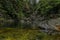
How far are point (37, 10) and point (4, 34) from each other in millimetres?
3349

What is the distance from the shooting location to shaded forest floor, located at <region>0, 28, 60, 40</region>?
8018mm

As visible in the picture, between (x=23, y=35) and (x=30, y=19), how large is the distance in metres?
2.23

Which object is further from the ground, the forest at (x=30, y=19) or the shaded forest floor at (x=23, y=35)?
the forest at (x=30, y=19)

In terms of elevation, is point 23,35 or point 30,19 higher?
point 30,19

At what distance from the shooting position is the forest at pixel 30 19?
8455 millimetres

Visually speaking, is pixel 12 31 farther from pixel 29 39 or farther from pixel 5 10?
pixel 5 10

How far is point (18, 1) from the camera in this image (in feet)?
35.9

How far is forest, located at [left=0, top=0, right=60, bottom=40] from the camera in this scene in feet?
27.7

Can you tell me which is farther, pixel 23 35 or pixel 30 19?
pixel 30 19

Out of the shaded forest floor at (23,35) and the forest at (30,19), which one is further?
the forest at (30,19)

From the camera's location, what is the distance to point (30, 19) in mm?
10523

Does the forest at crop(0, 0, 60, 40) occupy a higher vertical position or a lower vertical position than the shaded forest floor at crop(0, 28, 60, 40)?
→ higher

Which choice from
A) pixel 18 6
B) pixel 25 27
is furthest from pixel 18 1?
pixel 25 27

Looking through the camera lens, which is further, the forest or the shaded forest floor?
the forest
